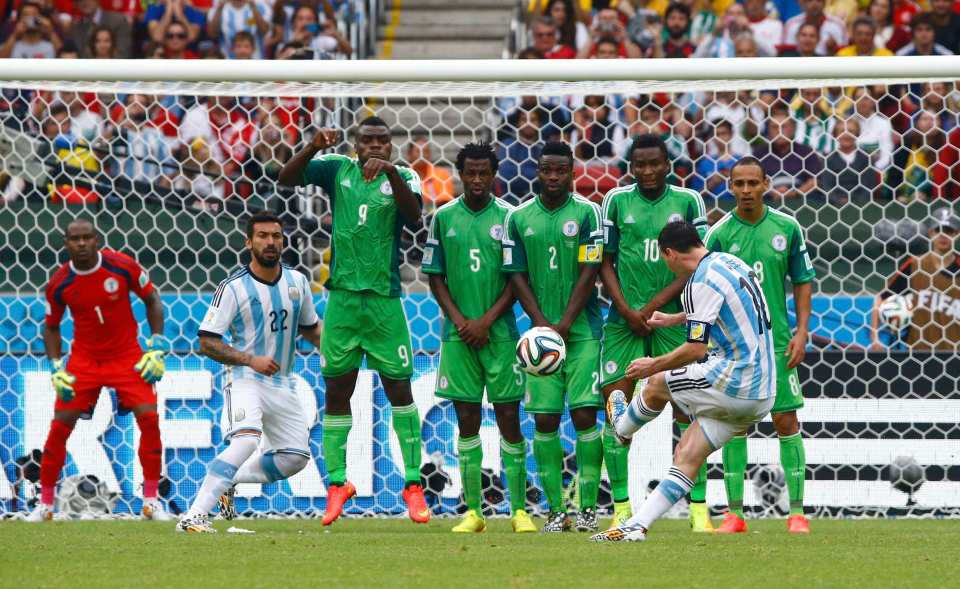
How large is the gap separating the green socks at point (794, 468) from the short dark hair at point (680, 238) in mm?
1910

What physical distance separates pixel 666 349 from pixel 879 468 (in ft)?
7.77

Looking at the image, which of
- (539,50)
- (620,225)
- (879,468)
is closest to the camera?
(620,225)

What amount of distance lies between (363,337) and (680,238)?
7.14 feet

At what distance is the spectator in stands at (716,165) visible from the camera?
11.0 m

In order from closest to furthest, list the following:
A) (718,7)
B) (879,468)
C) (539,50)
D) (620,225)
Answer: (620,225), (879,468), (539,50), (718,7)

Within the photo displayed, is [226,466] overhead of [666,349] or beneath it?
beneath

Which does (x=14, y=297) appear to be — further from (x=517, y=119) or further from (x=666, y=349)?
(x=666, y=349)

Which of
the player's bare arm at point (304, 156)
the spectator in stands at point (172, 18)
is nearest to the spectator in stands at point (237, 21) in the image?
the spectator in stands at point (172, 18)

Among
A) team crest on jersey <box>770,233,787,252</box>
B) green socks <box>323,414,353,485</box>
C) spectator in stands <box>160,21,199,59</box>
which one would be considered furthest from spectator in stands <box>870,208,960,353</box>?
spectator in stands <box>160,21,199,59</box>

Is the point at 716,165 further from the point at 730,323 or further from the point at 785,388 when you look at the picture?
the point at 730,323

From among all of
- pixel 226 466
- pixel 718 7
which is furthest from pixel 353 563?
pixel 718 7

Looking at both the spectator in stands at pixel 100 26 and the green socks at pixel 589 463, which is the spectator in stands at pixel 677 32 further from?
the green socks at pixel 589 463

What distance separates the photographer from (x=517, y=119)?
1120 centimetres

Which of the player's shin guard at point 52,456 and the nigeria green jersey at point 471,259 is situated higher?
the nigeria green jersey at point 471,259
